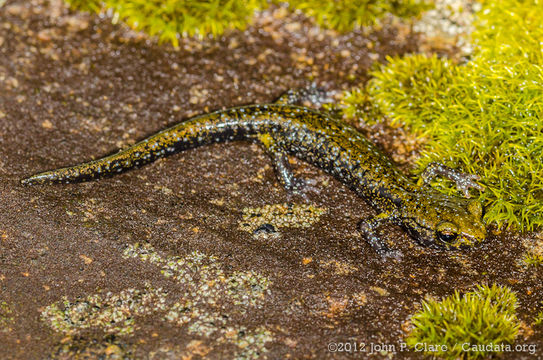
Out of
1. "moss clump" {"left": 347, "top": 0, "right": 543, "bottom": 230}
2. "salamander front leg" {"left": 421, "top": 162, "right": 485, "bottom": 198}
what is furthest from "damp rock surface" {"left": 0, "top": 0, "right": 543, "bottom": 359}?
"salamander front leg" {"left": 421, "top": 162, "right": 485, "bottom": 198}

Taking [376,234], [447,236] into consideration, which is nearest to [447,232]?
[447,236]

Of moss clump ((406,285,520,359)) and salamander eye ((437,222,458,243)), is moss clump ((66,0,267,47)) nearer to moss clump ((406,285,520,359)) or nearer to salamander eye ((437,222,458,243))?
salamander eye ((437,222,458,243))

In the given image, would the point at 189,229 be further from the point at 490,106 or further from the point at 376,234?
the point at 490,106

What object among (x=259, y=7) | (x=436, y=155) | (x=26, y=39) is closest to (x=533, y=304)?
(x=436, y=155)

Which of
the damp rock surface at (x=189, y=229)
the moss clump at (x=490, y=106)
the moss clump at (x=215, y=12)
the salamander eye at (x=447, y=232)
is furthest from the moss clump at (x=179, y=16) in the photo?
the salamander eye at (x=447, y=232)

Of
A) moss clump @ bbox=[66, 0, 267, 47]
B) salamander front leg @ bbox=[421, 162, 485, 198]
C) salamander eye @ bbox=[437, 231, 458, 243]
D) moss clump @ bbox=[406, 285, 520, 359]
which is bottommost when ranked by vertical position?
moss clump @ bbox=[406, 285, 520, 359]
